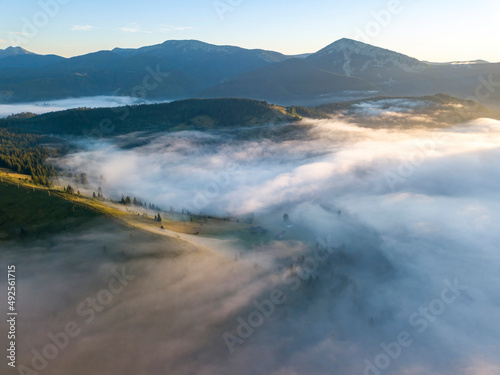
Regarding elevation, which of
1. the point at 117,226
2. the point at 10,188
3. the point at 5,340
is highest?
the point at 10,188

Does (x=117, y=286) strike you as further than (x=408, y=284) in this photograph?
No

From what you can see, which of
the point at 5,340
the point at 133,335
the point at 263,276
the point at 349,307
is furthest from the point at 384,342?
the point at 5,340

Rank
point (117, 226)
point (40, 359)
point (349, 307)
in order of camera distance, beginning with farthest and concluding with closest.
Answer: point (349, 307) < point (117, 226) < point (40, 359)

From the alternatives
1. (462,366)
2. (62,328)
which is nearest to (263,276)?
(62,328)

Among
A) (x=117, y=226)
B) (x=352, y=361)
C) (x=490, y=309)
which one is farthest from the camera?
(x=490, y=309)

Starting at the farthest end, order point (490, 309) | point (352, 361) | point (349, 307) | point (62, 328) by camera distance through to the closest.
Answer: point (490, 309)
point (349, 307)
point (352, 361)
point (62, 328)

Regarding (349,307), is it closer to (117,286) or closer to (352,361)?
(352,361)

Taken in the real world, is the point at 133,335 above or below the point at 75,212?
below

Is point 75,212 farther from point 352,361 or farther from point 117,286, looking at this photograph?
point 352,361

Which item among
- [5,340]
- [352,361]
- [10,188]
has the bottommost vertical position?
[352,361]
